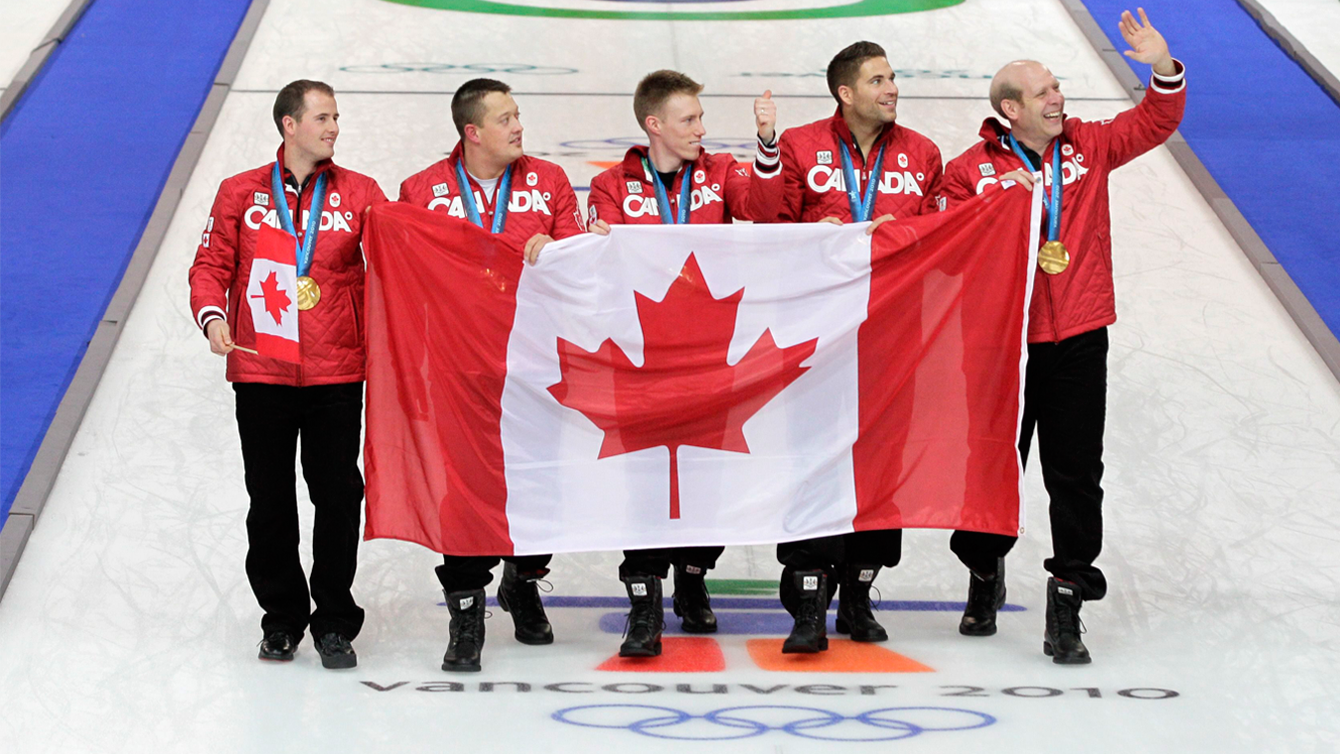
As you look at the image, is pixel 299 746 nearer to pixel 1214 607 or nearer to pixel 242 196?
pixel 242 196

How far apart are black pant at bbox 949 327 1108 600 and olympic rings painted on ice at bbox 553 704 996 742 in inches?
22.4

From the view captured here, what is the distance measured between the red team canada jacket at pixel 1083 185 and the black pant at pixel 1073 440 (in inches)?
2.5

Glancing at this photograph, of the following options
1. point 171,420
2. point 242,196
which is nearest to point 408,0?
point 171,420

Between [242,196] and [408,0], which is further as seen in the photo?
[408,0]

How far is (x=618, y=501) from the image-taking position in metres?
3.93

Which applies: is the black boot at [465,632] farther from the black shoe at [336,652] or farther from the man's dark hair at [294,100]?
the man's dark hair at [294,100]

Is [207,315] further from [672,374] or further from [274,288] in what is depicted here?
[672,374]

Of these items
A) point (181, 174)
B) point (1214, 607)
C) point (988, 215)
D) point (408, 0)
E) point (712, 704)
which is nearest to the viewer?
point (712, 704)

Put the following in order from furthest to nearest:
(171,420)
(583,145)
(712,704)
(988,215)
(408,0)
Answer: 1. (408,0)
2. (583,145)
3. (171,420)
4. (988,215)
5. (712,704)

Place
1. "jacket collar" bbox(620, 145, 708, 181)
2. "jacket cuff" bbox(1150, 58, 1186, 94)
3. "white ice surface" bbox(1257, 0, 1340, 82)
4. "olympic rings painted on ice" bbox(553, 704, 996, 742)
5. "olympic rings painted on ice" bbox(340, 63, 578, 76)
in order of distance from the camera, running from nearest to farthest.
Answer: "olympic rings painted on ice" bbox(553, 704, 996, 742) → "jacket cuff" bbox(1150, 58, 1186, 94) → "jacket collar" bbox(620, 145, 708, 181) → "olympic rings painted on ice" bbox(340, 63, 578, 76) → "white ice surface" bbox(1257, 0, 1340, 82)

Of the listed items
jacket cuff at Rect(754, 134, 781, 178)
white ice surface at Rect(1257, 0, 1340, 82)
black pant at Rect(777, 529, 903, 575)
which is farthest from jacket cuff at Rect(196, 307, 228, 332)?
white ice surface at Rect(1257, 0, 1340, 82)

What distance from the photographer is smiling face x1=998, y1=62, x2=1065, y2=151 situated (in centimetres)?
381

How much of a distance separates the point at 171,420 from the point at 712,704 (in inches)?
98.7

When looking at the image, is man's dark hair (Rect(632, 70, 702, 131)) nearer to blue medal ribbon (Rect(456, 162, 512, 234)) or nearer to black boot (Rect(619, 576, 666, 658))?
blue medal ribbon (Rect(456, 162, 512, 234))
